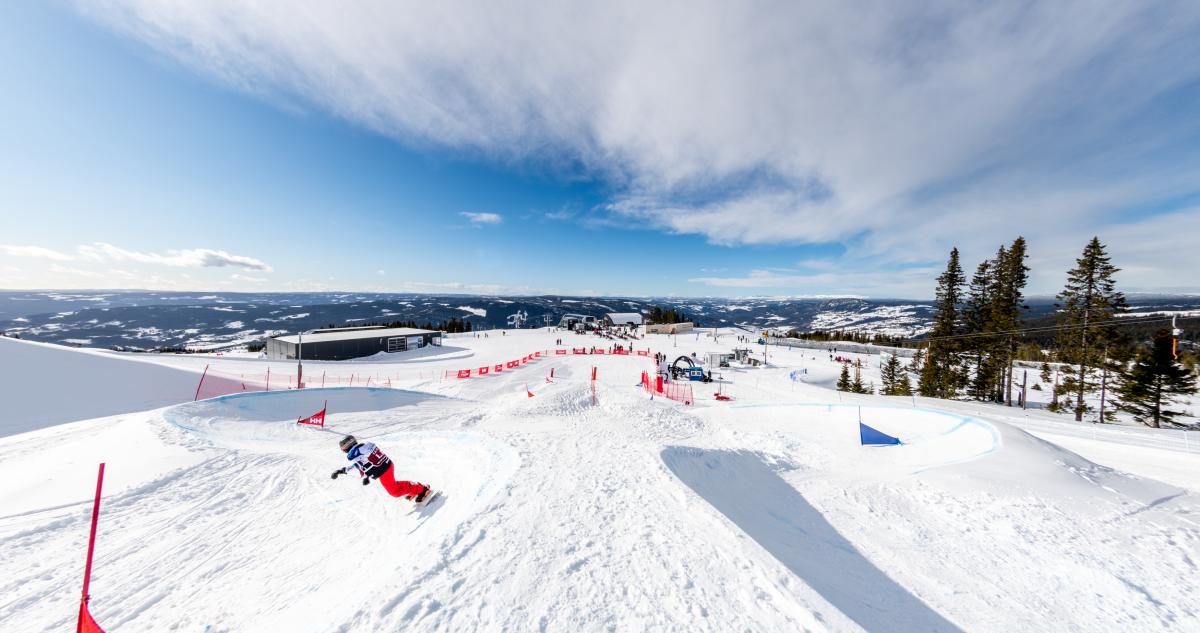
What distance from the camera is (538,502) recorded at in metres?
6.68

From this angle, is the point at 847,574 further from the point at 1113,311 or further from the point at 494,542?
the point at 1113,311

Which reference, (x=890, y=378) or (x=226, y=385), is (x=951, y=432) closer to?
(x=890, y=378)

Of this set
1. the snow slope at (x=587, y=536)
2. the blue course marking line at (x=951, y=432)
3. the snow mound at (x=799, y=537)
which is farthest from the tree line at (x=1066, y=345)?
the snow mound at (x=799, y=537)

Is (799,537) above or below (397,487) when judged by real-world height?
below

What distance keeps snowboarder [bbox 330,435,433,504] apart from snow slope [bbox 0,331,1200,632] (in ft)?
1.32

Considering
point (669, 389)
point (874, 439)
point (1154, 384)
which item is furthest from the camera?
point (669, 389)

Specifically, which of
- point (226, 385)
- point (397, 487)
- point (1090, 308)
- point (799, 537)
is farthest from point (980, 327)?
point (226, 385)

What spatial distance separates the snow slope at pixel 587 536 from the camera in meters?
4.47

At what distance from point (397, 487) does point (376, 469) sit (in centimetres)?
60

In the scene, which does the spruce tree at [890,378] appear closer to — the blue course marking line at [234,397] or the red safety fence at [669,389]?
the red safety fence at [669,389]

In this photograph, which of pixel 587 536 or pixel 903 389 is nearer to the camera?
pixel 587 536

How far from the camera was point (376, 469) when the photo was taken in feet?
24.2

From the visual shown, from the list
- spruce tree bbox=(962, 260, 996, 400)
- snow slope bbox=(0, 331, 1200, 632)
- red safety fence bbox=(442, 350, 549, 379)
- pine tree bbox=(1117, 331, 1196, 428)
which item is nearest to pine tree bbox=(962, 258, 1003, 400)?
spruce tree bbox=(962, 260, 996, 400)

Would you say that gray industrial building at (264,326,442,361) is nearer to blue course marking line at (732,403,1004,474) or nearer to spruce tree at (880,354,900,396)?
blue course marking line at (732,403,1004,474)
